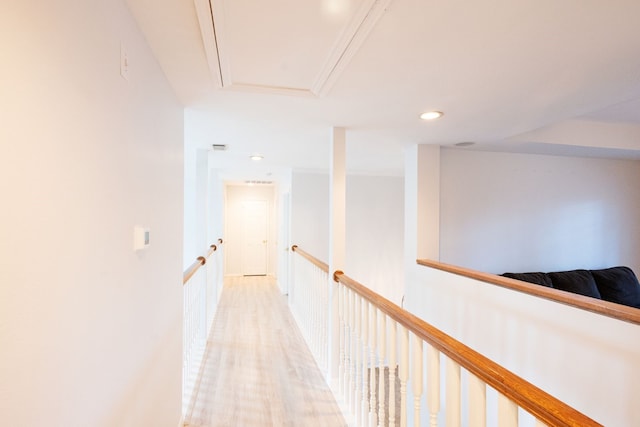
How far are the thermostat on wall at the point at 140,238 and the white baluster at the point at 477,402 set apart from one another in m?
1.24

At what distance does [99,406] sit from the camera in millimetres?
894

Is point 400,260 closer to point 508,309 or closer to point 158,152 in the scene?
point 508,309

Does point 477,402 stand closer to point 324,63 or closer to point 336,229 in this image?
point 324,63

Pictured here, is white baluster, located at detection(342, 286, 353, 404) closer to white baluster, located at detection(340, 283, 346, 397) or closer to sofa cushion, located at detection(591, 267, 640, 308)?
white baluster, located at detection(340, 283, 346, 397)

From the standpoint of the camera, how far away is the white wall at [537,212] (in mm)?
3316

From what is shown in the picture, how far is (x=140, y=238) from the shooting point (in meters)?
1.20

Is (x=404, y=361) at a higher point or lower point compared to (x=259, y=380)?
higher

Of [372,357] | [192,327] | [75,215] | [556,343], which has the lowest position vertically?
[192,327]

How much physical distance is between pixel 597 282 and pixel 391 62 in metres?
3.62

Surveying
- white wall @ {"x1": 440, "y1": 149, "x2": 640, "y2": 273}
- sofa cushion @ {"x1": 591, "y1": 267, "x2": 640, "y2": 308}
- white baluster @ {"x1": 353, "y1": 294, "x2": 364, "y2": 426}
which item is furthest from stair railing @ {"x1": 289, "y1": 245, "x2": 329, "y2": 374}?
sofa cushion @ {"x1": 591, "y1": 267, "x2": 640, "y2": 308}

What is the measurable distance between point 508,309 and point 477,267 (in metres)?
1.33

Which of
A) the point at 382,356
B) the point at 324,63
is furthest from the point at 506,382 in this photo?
the point at 324,63

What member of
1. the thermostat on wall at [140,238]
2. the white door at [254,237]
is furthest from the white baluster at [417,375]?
the white door at [254,237]

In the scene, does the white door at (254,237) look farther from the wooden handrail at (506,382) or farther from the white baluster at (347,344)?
the wooden handrail at (506,382)
